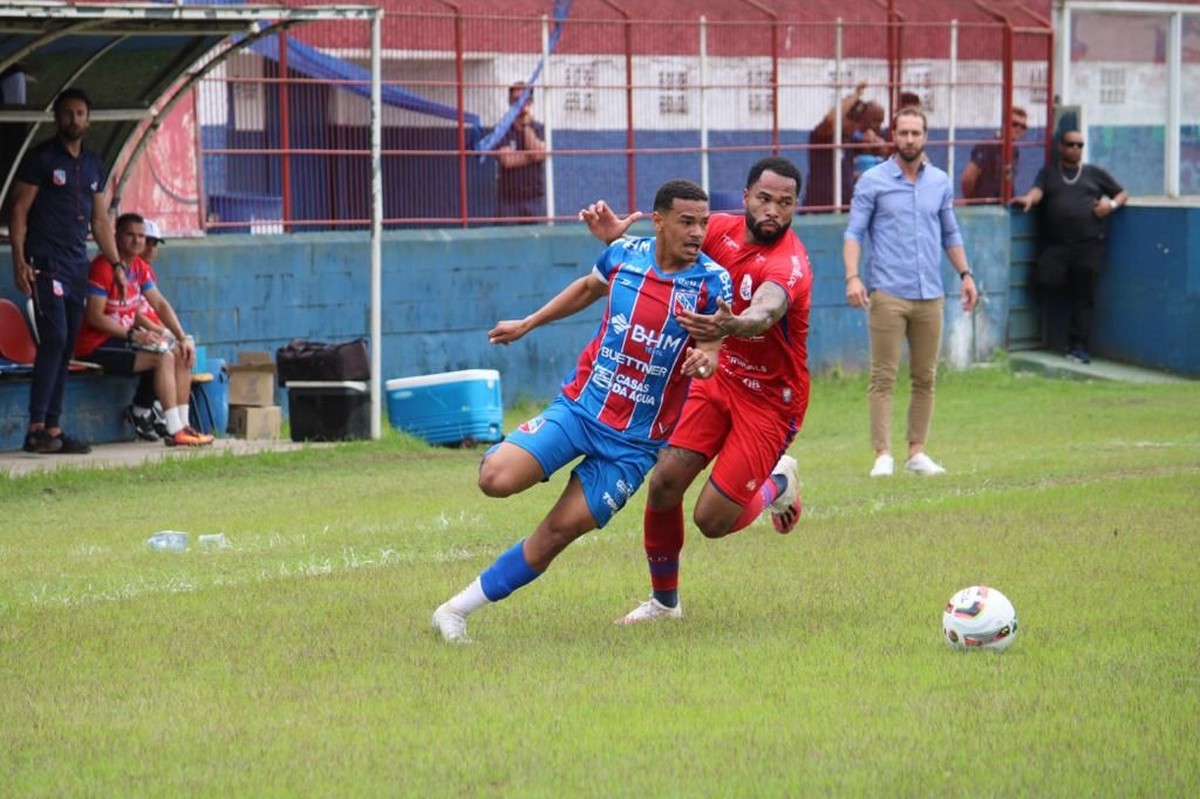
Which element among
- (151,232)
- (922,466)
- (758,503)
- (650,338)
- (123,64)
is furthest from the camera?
(123,64)

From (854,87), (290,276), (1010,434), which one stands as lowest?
(1010,434)

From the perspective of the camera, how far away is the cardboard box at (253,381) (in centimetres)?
1725

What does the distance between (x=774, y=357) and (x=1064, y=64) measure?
1720 centimetres

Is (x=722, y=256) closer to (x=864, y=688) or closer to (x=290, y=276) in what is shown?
(x=864, y=688)

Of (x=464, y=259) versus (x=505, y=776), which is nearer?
(x=505, y=776)

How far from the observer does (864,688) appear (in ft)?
23.2

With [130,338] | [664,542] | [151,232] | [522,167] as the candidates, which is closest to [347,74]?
[522,167]

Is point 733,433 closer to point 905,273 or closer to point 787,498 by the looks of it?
point 787,498

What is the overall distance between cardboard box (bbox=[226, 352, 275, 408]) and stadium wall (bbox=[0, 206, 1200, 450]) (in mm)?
498

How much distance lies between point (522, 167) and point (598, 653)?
43.3 feet

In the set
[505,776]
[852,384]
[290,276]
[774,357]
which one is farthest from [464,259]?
[505,776]

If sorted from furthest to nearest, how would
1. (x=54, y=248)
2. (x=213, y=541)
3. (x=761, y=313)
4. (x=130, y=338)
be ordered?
1. (x=130, y=338)
2. (x=54, y=248)
3. (x=213, y=541)
4. (x=761, y=313)

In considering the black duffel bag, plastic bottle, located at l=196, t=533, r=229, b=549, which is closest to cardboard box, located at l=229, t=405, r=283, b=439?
the black duffel bag

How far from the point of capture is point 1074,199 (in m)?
23.7
